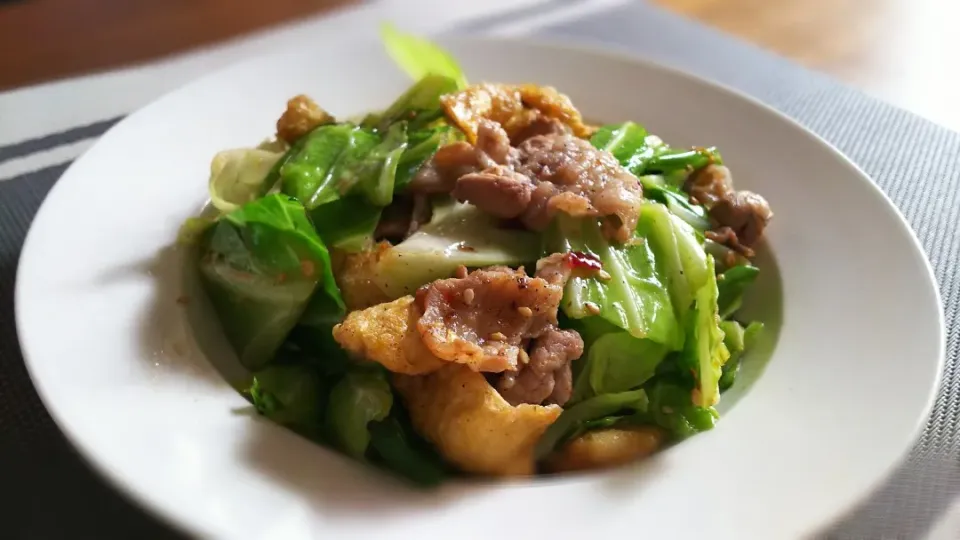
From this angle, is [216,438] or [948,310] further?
[948,310]

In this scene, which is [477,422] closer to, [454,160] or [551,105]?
[454,160]

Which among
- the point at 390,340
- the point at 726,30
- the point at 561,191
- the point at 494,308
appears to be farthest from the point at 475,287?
the point at 726,30

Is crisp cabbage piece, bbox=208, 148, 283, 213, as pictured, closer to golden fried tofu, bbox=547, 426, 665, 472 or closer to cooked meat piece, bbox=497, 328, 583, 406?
cooked meat piece, bbox=497, 328, 583, 406

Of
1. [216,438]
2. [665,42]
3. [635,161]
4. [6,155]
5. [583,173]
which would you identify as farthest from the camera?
[665,42]

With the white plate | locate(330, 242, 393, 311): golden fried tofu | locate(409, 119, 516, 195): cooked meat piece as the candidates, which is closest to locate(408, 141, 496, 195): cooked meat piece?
locate(409, 119, 516, 195): cooked meat piece

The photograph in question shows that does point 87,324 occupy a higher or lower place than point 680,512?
higher

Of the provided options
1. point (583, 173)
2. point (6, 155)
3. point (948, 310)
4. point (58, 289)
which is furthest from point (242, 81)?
point (948, 310)

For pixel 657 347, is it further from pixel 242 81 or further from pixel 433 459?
pixel 242 81
